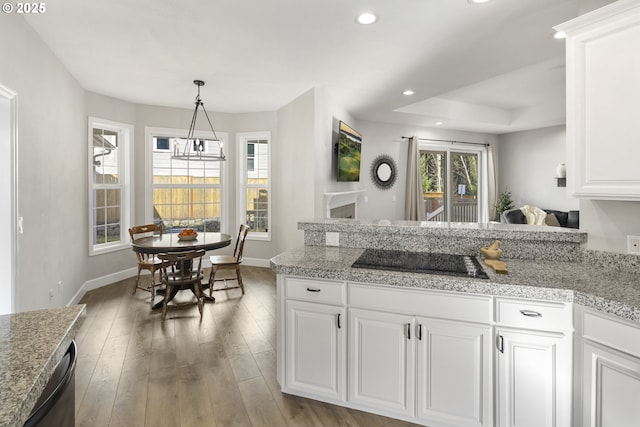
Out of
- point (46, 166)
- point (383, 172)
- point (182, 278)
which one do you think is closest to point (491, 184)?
point (383, 172)

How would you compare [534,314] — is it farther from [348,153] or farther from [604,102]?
[348,153]

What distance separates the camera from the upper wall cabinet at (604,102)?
1.67 metres

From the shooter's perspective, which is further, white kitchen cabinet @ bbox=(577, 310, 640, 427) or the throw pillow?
the throw pillow

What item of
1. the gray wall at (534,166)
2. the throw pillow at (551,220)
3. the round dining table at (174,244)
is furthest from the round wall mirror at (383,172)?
the round dining table at (174,244)

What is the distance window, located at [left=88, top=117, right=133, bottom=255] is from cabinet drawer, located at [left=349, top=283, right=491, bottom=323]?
4.32 m

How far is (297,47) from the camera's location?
3.27 m

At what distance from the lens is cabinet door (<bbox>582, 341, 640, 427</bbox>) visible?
54.8 inches

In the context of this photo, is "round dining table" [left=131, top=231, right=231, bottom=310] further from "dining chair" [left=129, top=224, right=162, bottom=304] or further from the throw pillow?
the throw pillow

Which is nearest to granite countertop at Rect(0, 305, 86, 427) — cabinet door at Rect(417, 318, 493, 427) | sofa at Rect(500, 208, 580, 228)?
cabinet door at Rect(417, 318, 493, 427)

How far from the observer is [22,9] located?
254 cm

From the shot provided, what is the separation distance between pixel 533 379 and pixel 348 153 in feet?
12.8

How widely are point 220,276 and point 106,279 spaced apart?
1.54m

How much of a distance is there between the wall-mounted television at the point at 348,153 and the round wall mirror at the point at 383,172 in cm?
119

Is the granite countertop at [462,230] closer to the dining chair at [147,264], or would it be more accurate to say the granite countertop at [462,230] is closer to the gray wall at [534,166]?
the dining chair at [147,264]
